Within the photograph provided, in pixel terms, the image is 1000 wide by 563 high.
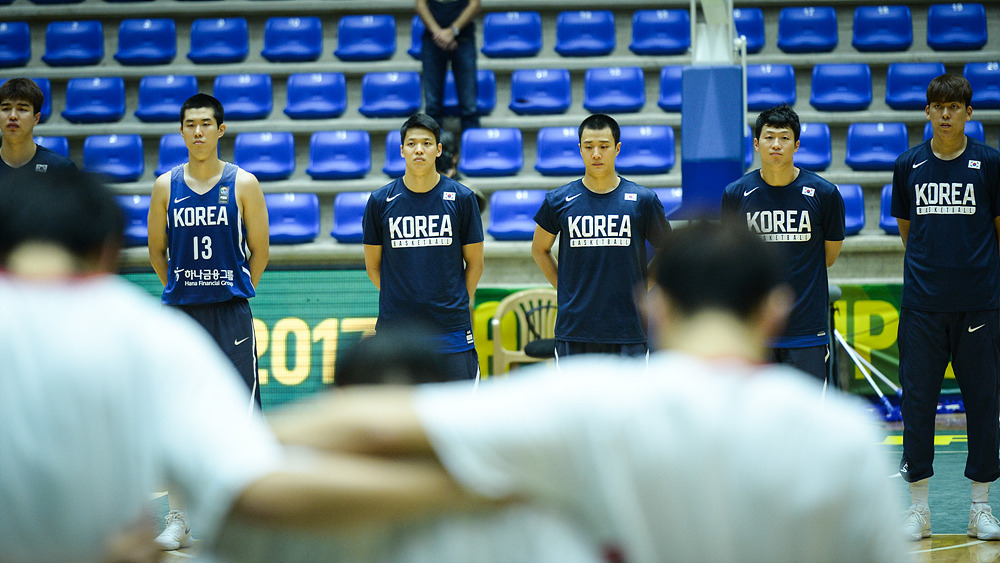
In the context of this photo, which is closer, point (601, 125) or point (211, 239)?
point (211, 239)

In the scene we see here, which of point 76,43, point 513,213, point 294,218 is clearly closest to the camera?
point 513,213

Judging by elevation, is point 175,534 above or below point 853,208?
below

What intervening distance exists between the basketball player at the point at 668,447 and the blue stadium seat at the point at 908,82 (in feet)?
35.3

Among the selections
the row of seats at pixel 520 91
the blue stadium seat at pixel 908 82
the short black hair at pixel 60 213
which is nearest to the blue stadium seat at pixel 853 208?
the row of seats at pixel 520 91

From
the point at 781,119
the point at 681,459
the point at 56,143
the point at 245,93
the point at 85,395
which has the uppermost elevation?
the point at 245,93

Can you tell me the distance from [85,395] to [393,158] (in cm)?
957

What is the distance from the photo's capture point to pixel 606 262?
6078mm

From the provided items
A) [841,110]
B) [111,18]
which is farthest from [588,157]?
[111,18]

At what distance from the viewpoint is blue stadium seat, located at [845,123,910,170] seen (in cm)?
1077

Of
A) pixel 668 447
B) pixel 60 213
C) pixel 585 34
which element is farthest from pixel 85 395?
pixel 585 34

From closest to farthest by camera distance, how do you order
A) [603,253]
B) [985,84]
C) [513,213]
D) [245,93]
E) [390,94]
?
1. [603,253]
2. [513,213]
3. [985,84]
4. [390,94]
5. [245,93]

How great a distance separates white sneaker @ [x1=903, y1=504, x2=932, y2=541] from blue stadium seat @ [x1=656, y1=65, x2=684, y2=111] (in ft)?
22.4

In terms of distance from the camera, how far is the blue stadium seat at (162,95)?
11883 millimetres

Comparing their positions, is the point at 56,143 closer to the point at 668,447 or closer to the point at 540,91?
the point at 540,91
